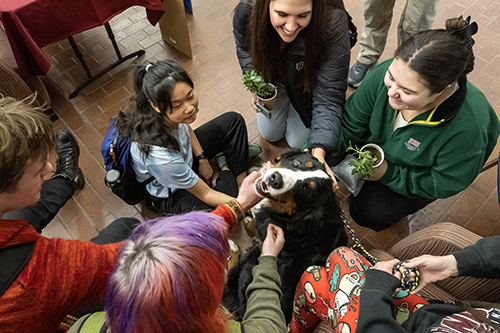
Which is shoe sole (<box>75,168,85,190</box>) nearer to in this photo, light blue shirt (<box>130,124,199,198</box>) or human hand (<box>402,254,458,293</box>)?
light blue shirt (<box>130,124,199,198</box>)

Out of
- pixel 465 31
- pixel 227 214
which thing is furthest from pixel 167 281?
Result: pixel 465 31

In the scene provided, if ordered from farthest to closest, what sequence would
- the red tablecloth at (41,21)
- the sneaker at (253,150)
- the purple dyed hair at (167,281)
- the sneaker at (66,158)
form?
the sneaker at (253,150), the red tablecloth at (41,21), the sneaker at (66,158), the purple dyed hair at (167,281)

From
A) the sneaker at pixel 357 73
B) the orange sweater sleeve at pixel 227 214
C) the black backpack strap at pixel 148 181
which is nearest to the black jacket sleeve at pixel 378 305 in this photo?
the orange sweater sleeve at pixel 227 214

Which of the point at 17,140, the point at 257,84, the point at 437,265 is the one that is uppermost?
the point at 17,140

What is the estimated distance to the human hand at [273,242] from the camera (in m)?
1.65

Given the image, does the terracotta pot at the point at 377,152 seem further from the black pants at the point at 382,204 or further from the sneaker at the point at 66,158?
the sneaker at the point at 66,158

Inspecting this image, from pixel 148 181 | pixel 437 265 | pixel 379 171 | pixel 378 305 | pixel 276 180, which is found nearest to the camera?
pixel 378 305

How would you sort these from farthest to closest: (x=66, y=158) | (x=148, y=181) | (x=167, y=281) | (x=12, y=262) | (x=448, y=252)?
(x=66, y=158), (x=148, y=181), (x=448, y=252), (x=12, y=262), (x=167, y=281)

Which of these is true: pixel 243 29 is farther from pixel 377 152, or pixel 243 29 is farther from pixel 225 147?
pixel 377 152

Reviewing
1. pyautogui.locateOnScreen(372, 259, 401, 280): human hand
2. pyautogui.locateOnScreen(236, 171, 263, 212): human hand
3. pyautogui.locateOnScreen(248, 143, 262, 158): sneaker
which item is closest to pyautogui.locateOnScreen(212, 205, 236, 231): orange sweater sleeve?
pyautogui.locateOnScreen(236, 171, 263, 212): human hand

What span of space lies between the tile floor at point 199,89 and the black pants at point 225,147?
1.38ft

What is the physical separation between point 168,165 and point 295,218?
88cm

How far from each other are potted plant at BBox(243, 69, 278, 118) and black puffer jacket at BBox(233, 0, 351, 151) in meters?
0.14

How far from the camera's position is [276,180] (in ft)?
5.73
